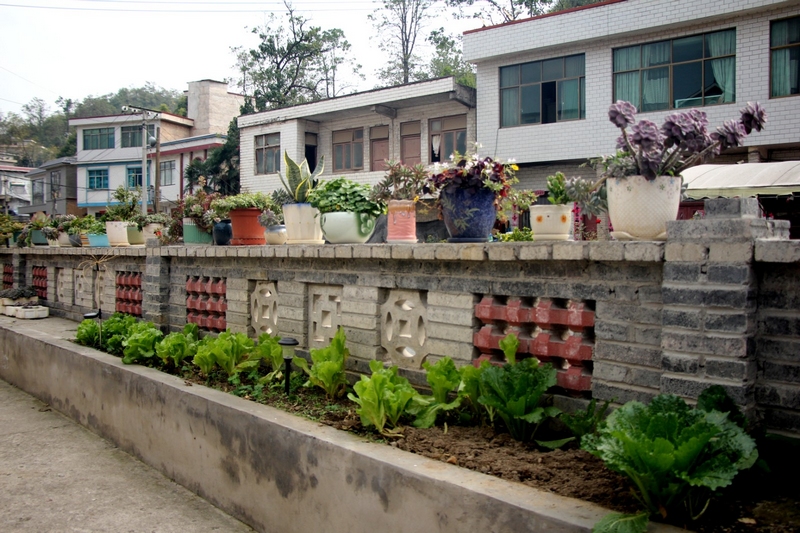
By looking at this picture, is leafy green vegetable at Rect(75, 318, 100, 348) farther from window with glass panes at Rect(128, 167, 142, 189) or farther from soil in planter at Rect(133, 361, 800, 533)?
window with glass panes at Rect(128, 167, 142, 189)

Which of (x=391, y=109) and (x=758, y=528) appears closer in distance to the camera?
(x=758, y=528)

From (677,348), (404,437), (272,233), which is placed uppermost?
(272,233)

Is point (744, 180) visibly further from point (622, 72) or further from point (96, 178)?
point (96, 178)

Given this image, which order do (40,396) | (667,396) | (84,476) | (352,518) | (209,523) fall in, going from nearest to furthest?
(667,396), (352,518), (209,523), (84,476), (40,396)

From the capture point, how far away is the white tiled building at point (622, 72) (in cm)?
1449

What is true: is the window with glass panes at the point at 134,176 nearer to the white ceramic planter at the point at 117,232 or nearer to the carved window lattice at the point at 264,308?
the white ceramic planter at the point at 117,232

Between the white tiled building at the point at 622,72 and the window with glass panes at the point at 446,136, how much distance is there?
1.41 m

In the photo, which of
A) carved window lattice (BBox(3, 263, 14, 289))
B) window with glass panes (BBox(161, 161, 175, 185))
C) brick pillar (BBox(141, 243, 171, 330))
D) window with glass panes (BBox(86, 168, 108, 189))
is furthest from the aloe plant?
window with glass panes (BBox(86, 168, 108, 189))

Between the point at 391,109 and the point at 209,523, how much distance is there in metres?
18.8

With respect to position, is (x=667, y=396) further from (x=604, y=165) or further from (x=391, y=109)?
(x=391, y=109)

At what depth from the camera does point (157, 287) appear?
278 inches

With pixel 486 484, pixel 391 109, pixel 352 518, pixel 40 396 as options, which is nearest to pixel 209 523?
pixel 352 518

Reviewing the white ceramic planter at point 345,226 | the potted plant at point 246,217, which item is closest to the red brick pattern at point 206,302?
the potted plant at point 246,217

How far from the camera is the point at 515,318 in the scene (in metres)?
3.63
